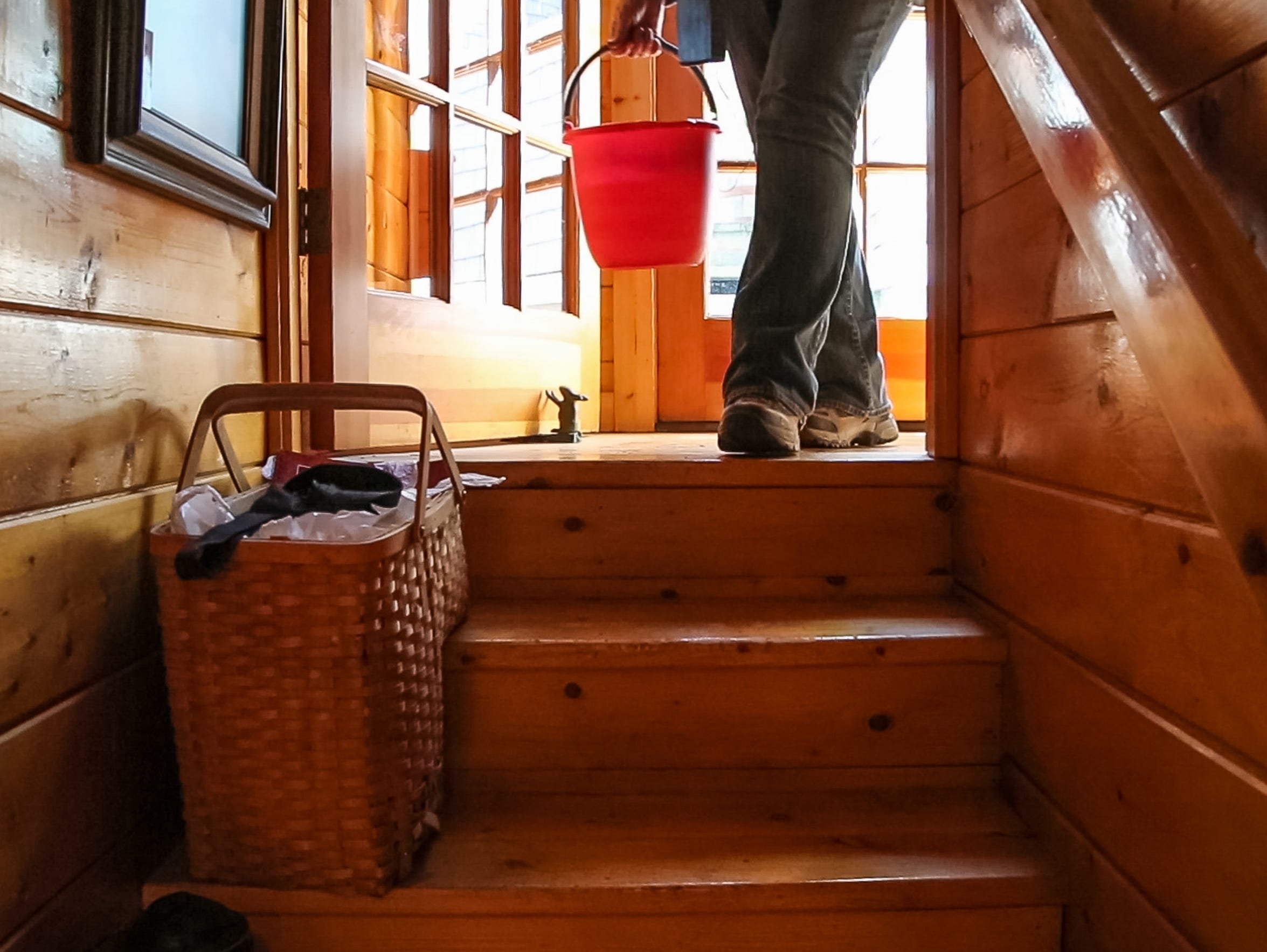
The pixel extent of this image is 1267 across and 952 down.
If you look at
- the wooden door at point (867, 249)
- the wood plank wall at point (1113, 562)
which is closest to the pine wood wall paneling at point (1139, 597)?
the wood plank wall at point (1113, 562)

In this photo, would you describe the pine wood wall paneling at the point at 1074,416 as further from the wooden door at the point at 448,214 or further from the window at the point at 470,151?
the window at the point at 470,151

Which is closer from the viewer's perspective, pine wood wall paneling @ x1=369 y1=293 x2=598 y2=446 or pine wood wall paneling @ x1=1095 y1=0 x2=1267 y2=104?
pine wood wall paneling @ x1=1095 y1=0 x2=1267 y2=104

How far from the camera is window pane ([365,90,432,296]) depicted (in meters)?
1.71

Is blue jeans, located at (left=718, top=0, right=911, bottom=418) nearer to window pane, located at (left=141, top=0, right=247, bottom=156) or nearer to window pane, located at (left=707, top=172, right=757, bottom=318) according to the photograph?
window pane, located at (left=141, top=0, right=247, bottom=156)

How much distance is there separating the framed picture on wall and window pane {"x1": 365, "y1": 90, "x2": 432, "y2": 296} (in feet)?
1.73

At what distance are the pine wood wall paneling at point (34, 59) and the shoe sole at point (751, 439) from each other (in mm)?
815

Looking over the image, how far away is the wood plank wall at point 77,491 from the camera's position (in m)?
0.74

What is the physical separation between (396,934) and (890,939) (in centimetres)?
45

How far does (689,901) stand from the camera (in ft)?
2.90

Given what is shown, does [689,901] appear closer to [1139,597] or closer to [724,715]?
[724,715]

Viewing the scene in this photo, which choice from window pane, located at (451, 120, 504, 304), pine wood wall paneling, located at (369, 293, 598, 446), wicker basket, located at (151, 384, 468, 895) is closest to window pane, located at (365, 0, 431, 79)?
window pane, located at (451, 120, 504, 304)

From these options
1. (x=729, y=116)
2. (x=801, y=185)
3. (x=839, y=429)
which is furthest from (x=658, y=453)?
(x=729, y=116)

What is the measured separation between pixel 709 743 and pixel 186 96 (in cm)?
85

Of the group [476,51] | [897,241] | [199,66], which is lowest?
[199,66]
